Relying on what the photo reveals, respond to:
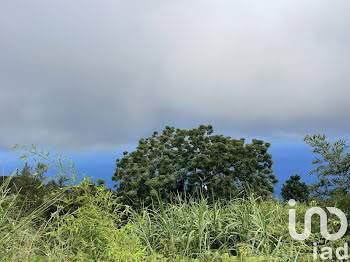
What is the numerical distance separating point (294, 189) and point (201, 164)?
7164 mm

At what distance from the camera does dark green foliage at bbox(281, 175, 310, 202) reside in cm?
2094

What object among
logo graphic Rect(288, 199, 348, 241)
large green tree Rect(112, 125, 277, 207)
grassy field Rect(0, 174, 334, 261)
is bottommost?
grassy field Rect(0, 174, 334, 261)

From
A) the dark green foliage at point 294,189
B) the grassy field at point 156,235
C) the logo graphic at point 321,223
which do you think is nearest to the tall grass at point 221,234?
the grassy field at point 156,235

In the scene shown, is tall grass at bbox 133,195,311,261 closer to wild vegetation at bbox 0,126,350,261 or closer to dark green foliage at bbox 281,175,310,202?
wild vegetation at bbox 0,126,350,261

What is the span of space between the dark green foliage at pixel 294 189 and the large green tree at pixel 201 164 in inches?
178

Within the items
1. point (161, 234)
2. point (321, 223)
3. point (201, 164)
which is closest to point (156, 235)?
point (161, 234)

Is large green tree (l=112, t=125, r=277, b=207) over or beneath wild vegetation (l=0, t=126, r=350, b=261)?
over

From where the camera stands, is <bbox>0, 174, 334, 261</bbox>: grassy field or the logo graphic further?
the logo graphic

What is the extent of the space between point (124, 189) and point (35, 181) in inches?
197

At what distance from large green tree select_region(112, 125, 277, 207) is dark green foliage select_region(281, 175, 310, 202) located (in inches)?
178

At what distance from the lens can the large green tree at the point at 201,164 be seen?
16.5m

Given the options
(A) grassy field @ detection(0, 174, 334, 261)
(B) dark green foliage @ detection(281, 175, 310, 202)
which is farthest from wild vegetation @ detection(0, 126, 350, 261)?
(B) dark green foliage @ detection(281, 175, 310, 202)

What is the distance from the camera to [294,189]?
69.3ft

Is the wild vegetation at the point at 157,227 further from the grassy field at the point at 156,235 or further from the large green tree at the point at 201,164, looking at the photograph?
the large green tree at the point at 201,164
